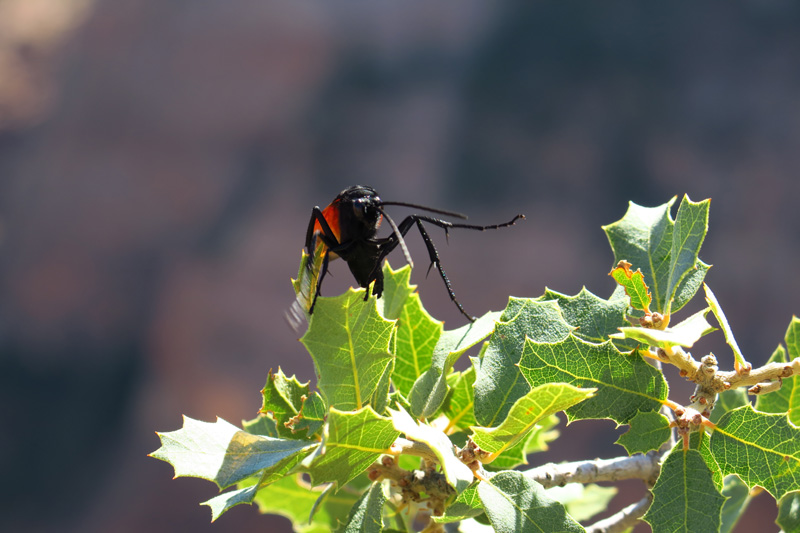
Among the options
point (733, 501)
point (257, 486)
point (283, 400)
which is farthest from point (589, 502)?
point (257, 486)

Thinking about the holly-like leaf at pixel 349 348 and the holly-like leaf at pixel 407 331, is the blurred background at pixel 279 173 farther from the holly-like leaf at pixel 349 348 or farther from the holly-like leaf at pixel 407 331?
the holly-like leaf at pixel 349 348

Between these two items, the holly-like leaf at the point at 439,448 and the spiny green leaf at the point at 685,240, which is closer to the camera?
the holly-like leaf at the point at 439,448

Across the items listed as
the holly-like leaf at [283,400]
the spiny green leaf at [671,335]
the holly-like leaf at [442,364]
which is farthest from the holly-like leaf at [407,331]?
the spiny green leaf at [671,335]

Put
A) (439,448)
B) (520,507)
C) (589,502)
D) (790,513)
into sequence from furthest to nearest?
(589,502) < (790,513) < (520,507) < (439,448)

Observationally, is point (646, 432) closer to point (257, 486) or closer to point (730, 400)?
point (730, 400)

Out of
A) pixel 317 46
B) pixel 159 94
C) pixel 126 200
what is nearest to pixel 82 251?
pixel 126 200

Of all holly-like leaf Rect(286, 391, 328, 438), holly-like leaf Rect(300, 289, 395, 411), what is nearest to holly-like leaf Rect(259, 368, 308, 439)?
holly-like leaf Rect(286, 391, 328, 438)
